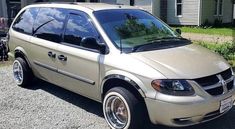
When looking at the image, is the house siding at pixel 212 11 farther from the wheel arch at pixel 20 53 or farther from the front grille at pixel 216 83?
the front grille at pixel 216 83

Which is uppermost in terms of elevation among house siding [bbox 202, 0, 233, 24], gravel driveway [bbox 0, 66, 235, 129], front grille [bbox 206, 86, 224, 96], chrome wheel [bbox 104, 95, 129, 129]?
house siding [bbox 202, 0, 233, 24]

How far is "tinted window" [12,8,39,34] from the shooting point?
6953 mm

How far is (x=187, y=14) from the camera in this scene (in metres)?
23.6

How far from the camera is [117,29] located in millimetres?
5387

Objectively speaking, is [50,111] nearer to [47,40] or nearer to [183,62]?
[47,40]

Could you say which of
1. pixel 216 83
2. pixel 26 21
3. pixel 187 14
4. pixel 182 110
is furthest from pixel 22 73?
pixel 187 14

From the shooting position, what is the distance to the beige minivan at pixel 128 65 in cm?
439

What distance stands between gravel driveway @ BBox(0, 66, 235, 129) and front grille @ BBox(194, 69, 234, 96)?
2.28ft

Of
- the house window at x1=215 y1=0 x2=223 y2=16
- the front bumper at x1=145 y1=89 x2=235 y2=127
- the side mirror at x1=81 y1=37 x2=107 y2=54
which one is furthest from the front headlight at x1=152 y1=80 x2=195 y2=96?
the house window at x1=215 y1=0 x2=223 y2=16

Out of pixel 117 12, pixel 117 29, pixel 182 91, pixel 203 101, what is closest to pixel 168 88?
pixel 182 91

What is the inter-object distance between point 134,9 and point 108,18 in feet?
2.57

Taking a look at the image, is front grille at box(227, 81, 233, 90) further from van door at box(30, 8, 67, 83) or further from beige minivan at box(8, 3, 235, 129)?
van door at box(30, 8, 67, 83)

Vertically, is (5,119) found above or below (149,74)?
below

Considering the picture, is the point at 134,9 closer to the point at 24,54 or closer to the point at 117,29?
the point at 117,29
